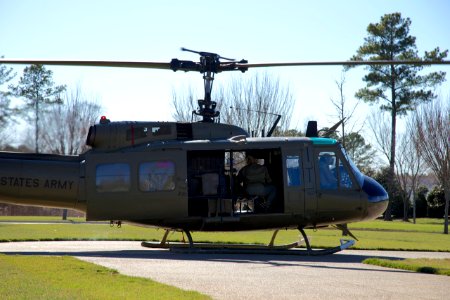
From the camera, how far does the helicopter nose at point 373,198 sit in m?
16.8

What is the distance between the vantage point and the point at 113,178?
16156mm

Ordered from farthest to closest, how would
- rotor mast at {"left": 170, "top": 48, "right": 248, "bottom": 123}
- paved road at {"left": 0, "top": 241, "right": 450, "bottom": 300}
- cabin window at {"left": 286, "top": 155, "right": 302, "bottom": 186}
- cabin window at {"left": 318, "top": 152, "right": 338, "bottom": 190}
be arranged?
cabin window at {"left": 318, "top": 152, "right": 338, "bottom": 190} → cabin window at {"left": 286, "top": 155, "right": 302, "bottom": 186} → rotor mast at {"left": 170, "top": 48, "right": 248, "bottom": 123} → paved road at {"left": 0, "top": 241, "right": 450, "bottom": 300}

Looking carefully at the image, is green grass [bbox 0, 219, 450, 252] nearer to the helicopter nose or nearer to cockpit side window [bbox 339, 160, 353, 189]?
the helicopter nose

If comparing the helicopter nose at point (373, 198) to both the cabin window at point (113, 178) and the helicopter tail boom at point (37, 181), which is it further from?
the helicopter tail boom at point (37, 181)

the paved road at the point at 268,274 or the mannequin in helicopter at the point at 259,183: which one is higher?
the mannequin in helicopter at the point at 259,183

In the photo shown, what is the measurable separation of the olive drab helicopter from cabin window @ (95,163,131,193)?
0.07ft

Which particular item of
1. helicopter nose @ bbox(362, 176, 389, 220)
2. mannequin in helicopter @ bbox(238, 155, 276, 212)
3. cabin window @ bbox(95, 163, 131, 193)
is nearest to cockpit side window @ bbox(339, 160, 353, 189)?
helicopter nose @ bbox(362, 176, 389, 220)

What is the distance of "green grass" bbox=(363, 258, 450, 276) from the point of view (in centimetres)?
1272

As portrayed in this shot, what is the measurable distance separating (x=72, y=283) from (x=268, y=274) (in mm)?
3273

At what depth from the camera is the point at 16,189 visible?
16234mm

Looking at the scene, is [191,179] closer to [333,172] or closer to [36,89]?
[333,172]

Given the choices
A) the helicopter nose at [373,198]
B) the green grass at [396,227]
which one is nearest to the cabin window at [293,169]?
the helicopter nose at [373,198]

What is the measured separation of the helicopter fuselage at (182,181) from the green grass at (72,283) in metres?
3.45

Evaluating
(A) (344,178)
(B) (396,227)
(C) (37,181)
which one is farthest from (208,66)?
(B) (396,227)
